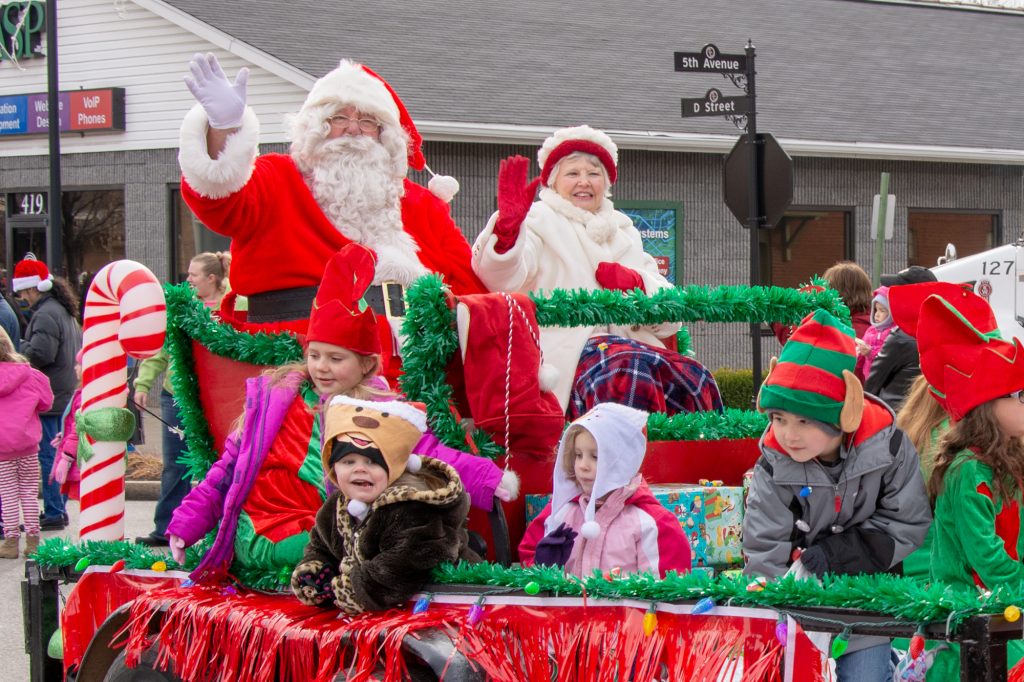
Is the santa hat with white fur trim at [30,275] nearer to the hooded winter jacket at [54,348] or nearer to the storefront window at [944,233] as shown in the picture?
the hooded winter jacket at [54,348]

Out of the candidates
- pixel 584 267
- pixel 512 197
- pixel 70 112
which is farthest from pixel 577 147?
pixel 70 112

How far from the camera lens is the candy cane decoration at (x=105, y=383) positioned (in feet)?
16.2

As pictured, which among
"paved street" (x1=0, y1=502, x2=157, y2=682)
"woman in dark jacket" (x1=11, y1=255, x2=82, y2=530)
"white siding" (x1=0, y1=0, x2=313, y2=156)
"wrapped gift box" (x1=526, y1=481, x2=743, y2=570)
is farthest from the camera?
"white siding" (x1=0, y1=0, x2=313, y2=156)

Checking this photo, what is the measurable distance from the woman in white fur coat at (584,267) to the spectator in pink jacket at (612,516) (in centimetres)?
96

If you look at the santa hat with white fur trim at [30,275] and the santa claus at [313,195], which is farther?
the santa hat with white fur trim at [30,275]

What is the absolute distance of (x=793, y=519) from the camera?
3635mm

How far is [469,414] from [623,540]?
778 mm

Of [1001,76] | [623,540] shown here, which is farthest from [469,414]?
[1001,76]

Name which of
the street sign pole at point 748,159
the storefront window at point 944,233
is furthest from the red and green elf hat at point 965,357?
the storefront window at point 944,233

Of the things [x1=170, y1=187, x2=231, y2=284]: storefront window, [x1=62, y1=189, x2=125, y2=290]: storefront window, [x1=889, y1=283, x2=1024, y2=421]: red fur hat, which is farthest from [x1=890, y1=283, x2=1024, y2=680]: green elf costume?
[x1=62, y1=189, x2=125, y2=290]: storefront window

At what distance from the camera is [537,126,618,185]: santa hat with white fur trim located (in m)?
5.80

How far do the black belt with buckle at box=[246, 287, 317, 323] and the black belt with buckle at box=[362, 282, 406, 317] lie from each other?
221mm

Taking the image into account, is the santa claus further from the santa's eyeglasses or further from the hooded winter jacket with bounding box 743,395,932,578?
the hooded winter jacket with bounding box 743,395,932,578

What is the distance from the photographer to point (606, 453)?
3904mm
